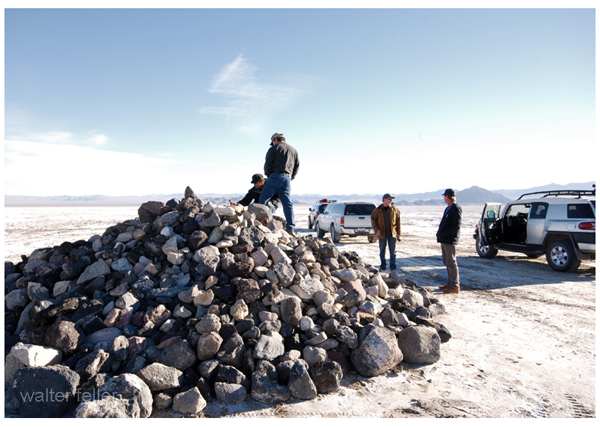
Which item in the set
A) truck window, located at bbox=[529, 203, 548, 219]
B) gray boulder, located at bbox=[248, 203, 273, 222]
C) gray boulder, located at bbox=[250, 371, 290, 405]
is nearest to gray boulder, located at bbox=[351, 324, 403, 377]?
gray boulder, located at bbox=[250, 371, 290, 405]

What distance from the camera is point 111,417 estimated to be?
9.49 ft

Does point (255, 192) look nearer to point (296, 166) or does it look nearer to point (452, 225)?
point (296, 166)

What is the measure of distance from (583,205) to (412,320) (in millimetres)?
7263

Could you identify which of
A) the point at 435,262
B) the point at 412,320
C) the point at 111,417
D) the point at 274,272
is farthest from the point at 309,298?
the point at 435,262

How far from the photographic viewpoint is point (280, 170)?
672 cm

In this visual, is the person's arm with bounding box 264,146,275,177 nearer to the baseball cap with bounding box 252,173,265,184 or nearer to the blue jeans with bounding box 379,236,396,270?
the baseball cap with bounding box 252,173,265,184

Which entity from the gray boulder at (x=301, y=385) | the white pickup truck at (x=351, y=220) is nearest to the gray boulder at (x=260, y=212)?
the gray boulder at (x=301, y=385)

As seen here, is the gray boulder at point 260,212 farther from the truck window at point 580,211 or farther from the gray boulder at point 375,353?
the truck window at point 580,211

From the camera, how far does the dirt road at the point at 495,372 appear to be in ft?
10.6

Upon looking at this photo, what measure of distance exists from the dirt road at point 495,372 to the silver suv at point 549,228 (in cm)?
208

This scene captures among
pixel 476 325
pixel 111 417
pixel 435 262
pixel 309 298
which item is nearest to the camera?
pixel 111 417

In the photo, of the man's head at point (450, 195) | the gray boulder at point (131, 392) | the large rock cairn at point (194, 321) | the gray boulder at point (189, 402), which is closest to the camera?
the gray boulder at point (131, 392)

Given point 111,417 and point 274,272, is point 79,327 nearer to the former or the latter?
point 111,417

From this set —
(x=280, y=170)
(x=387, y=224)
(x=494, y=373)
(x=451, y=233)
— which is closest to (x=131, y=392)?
(x=494, y=373)
